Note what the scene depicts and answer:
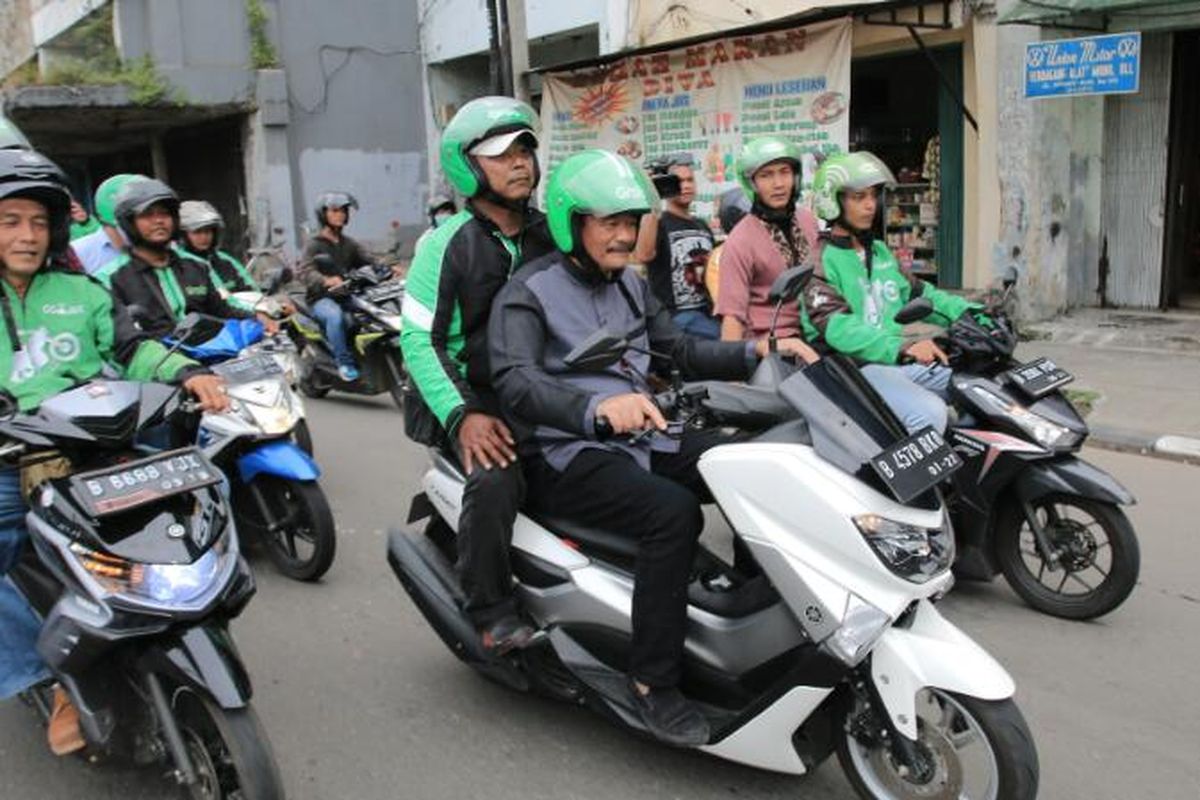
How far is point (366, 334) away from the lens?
8.27 meters

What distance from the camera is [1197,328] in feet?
30.1

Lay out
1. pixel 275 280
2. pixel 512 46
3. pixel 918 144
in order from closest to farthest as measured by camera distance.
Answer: pixel 275 280
pixel 512 46
pixel 918 144

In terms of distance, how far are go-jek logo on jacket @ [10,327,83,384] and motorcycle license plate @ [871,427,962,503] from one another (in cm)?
239

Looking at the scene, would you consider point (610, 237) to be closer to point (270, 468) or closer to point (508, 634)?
point (508, 634)

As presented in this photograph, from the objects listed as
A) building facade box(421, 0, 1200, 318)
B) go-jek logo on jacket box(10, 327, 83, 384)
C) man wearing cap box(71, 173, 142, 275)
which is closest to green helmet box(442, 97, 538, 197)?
go-jek logo on jacket box(10, 327, 83, 384)

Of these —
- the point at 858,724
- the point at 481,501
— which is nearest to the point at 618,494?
the point at 481,501

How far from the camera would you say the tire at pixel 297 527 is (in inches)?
183

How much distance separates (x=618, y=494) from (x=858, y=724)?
2.80 ft

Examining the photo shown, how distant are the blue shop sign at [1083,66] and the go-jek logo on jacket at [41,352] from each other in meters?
→ 7.98

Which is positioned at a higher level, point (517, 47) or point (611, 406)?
point (517, 47)

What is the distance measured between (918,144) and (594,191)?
9491 mm

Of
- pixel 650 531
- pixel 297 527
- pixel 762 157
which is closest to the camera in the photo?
pixel 650 531

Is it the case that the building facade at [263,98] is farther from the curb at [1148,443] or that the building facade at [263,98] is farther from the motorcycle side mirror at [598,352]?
the motorcycle side mirror at [598,352]

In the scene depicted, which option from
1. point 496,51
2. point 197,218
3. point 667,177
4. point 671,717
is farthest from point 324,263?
point 671,717
